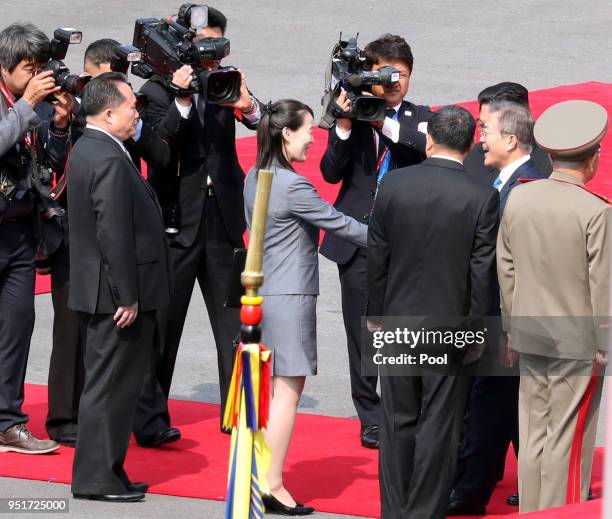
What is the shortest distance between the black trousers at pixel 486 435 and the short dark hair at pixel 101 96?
2.09 m

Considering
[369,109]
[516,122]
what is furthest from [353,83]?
[516,122]

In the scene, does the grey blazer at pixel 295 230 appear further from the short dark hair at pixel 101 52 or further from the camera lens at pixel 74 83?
the short dark hair at pixel 101 52

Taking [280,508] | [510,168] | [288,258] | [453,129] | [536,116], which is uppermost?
[536,116]

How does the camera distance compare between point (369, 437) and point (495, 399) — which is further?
point (369, 437)

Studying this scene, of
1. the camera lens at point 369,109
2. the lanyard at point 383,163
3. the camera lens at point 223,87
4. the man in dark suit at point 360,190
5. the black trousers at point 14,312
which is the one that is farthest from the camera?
the lanyard at point 383,163

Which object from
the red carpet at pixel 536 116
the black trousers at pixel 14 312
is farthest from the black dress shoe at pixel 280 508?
the red carpet at pixel 536 116

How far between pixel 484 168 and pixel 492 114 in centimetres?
54

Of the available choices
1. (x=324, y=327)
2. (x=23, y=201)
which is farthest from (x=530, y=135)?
(x=324, y=327)

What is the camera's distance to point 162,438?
6844 mm

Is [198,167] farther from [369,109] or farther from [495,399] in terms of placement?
[495,399]

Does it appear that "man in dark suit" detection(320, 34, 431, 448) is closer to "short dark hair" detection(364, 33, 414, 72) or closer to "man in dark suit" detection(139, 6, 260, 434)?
"short dark hair" detection(364, 33, 414, 72)

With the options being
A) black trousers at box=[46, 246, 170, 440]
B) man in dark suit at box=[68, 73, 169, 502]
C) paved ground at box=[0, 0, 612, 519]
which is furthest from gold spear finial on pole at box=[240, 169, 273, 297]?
paved ground at box=[0, 0, 612, 519]

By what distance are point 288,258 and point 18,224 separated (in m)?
1.51

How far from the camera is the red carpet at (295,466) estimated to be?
610cm
